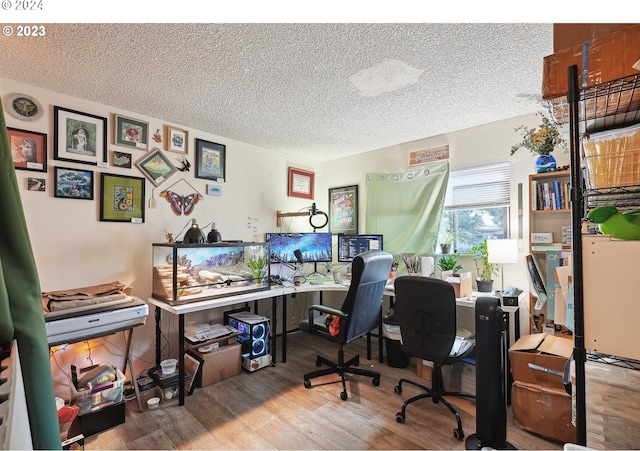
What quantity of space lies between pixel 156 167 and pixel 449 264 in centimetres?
290

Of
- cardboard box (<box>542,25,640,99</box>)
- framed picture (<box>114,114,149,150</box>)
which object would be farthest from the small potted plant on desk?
framed picture (<box>114,114,149,150</box>)

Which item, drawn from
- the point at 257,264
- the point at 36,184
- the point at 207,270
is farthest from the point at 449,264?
the point at 36,184

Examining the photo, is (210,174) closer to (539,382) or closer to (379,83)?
(379,83)

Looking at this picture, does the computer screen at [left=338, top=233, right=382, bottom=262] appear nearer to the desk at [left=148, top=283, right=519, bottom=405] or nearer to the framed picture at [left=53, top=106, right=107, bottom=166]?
the desk at [left=148, top=283, right=519, bottom=405]

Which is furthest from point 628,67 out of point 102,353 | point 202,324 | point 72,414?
point 102,353

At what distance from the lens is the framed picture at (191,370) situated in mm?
2285

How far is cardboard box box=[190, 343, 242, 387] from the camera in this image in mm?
2406

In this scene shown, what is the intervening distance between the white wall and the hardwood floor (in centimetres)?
75

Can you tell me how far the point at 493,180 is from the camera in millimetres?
2826

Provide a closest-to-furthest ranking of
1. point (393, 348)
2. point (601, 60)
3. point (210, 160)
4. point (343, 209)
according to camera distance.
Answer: point (601, 60) < point (393, 348) < point (210, 160) < point (343, 209)

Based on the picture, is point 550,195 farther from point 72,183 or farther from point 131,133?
point 72,183

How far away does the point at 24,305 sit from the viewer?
478 mm

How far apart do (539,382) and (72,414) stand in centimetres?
282

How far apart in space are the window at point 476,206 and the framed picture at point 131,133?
9.85 ft
